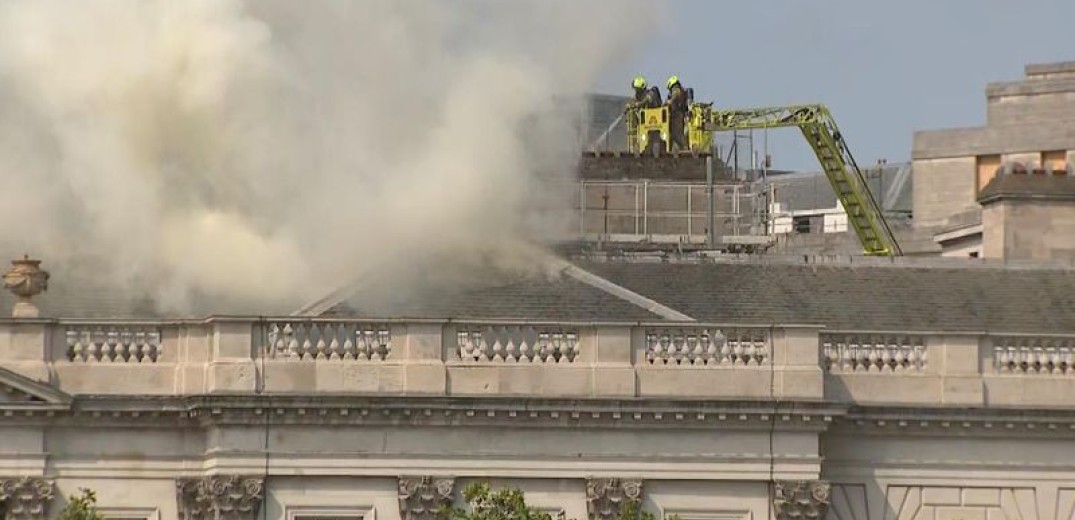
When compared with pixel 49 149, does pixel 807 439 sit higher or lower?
lower

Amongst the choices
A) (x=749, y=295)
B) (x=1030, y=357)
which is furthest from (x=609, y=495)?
(x=749, y=295)

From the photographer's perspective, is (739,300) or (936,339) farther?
(739,300)

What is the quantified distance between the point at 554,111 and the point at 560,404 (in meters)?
8.58

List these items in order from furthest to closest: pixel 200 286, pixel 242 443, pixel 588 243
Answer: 1. pixel 588 243
2. pixel 200 286
3. pixel 242 443

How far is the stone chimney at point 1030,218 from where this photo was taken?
91.2 m

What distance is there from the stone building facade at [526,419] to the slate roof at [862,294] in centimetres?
495

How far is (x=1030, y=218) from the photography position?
92.2 meters

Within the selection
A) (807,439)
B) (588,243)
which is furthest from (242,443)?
(588,243)

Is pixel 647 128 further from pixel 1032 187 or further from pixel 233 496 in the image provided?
pixel 233 496

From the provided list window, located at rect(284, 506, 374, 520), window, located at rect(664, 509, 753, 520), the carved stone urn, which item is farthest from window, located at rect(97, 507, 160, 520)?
window, located at rect(664, 509, 753, 520)

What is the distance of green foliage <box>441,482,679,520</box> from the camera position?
73.2 metres

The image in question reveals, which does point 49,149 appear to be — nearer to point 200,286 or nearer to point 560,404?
point 200,286

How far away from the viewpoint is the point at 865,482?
7788 centimetres

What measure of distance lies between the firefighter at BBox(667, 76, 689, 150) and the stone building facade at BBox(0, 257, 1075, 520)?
26475 millimetres
